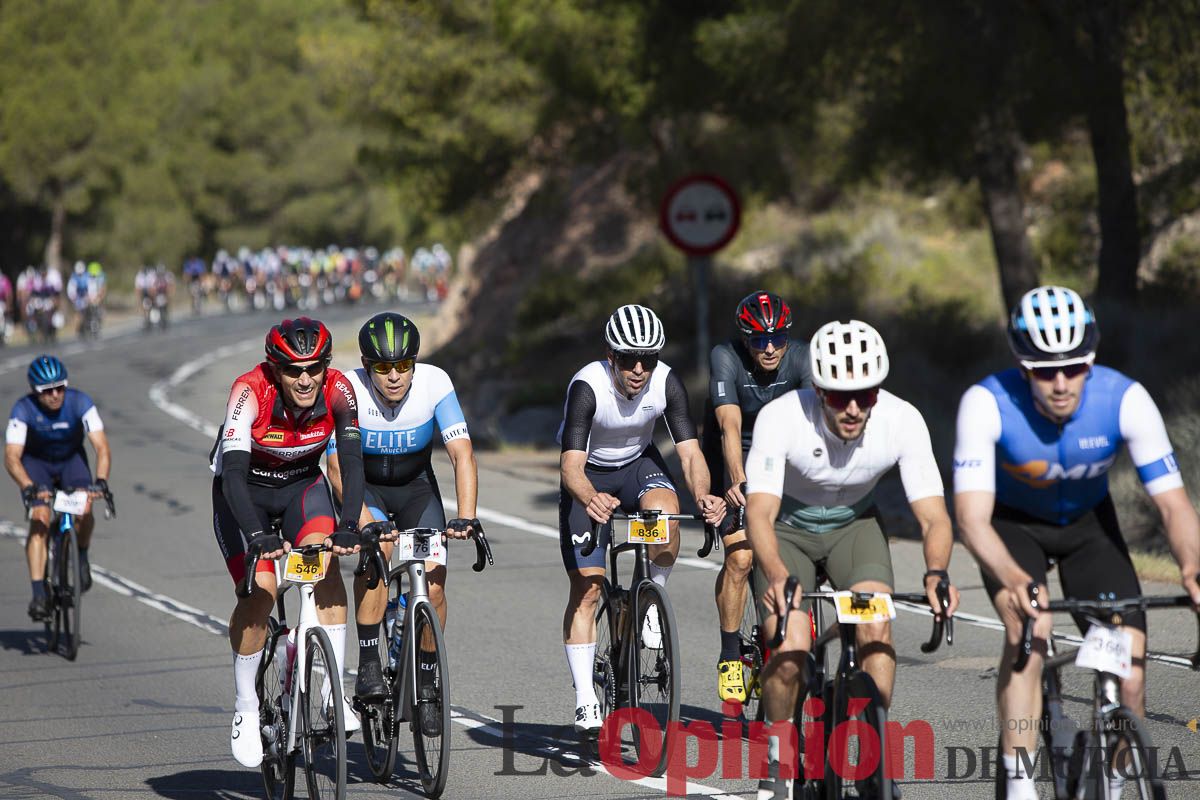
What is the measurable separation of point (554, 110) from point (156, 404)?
894 cm

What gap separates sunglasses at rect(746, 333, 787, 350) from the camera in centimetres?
782

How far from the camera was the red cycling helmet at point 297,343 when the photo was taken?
6.60m

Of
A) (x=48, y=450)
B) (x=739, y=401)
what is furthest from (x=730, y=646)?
(x=48, y=450)

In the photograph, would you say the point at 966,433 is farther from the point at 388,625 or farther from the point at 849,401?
the point at 388,625

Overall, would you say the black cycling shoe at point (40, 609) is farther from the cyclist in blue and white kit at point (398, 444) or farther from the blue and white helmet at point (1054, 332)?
the blue and white helmet at point (1054, 332)

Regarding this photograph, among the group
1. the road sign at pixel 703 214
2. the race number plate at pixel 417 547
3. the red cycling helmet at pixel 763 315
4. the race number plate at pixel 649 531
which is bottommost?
the race number plate at pixel 417 547

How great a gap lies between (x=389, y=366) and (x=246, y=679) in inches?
59.0

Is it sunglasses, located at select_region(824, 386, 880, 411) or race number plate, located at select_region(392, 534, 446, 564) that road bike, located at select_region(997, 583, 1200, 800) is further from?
race number plate, located at select_region(392, 534, 446, 564)

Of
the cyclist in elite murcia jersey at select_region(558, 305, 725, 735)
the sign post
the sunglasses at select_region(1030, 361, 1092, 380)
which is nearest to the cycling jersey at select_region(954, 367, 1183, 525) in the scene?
the sunglasses at select_region(1030, 361, 1092, 380)

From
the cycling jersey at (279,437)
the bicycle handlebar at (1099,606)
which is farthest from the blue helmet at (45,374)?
the bicycle handlebar at (1099,606)

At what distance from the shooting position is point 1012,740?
17.3 ft

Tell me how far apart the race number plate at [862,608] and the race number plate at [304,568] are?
2133mm

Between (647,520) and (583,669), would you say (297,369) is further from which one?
(583,669)

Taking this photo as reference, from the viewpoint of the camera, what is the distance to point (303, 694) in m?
6.39
